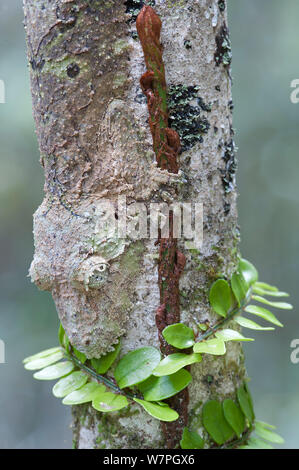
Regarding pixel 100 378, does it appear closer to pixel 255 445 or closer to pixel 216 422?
pixel 216 422

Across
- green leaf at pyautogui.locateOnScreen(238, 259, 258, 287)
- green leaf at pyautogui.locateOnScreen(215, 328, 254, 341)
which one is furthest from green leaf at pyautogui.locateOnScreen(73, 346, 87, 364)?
green leaf at pyautogui.locateOnScreen(238, 259, 258, 287)

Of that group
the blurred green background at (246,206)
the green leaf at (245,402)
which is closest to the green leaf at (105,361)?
the green leaf at (245,402)

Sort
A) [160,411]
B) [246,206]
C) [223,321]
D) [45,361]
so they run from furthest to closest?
[246,206] < [45,361] < [223,321] < [160,411]

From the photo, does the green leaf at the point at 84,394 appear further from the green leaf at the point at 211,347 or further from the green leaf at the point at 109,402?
the green leaf at the point at 211,347

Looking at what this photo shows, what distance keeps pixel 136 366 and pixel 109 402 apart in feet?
0.23

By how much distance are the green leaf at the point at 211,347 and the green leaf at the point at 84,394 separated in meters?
0.19

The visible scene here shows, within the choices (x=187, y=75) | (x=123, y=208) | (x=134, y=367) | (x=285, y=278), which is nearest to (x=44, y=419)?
(x=285, y=278)

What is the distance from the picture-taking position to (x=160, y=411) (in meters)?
0.61

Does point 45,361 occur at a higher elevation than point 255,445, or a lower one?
higher

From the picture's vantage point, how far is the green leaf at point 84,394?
67cm

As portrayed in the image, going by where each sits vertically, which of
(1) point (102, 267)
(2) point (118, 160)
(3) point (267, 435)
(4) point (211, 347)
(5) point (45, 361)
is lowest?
(3) point (267, 435)

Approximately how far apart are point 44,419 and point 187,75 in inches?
75.7

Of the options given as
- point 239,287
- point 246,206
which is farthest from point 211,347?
point 246,206
